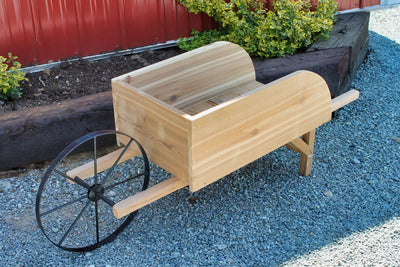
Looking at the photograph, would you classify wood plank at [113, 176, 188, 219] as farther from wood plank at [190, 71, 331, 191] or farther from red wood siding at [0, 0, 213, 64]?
red wood siding at [0, 0, 213, 64]

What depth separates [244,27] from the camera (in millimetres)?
5266

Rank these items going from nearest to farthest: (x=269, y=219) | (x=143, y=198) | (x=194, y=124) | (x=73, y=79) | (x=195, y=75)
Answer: (x=194, y=124)
(x=143, y=198)
(x=269, y=219)
(x=195, y=75)
(x=73, y=79)

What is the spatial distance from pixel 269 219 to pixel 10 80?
95.8 inches

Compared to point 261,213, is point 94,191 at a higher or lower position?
higher

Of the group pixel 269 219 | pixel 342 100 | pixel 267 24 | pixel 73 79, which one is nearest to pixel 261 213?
pixel 269 219

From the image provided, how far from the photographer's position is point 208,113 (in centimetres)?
A: 306

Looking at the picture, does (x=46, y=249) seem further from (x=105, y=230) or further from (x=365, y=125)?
(x=365, y=125)

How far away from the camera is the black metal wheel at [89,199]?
10.9ft

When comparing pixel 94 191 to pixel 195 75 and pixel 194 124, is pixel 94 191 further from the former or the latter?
pixel 195 75

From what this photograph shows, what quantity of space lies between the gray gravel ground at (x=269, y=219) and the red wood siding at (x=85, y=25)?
1.33 m

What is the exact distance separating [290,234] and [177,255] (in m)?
0.78

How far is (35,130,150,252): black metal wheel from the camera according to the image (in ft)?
10.9

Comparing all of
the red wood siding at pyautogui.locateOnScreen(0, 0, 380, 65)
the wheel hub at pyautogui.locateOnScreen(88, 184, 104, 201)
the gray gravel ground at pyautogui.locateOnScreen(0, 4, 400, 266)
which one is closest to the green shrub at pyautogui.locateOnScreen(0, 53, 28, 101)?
the red wood siding at pyautogui.locateOnScreen(0, 0, 380, 65)

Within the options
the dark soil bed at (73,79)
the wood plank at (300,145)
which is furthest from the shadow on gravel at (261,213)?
the dark soil bed at (73,79)
